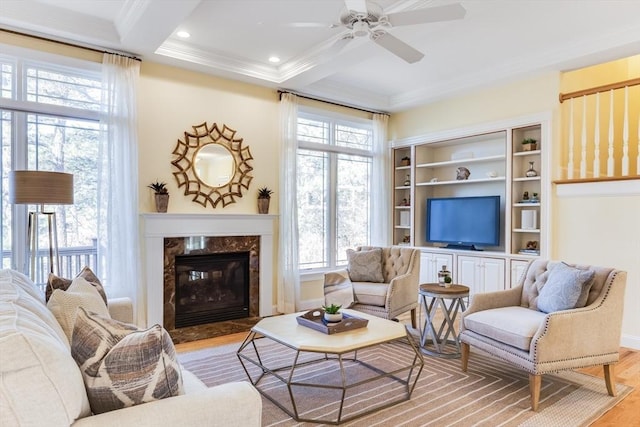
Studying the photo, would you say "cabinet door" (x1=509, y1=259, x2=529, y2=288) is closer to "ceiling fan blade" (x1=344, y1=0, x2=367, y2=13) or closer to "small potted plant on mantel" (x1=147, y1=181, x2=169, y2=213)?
"ceiling fan blade" (x1=344, y1=0, x2=367, y2=13)

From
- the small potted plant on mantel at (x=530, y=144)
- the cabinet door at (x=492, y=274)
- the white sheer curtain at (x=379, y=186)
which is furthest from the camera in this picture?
the white sheer curtain at (x=379, y=186)

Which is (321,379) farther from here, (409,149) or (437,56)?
(409,149)

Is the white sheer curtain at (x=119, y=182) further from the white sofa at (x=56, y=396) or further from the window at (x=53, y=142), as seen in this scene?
the white sofa at (x=56, y=396)

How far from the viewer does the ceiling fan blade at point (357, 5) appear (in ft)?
7.97

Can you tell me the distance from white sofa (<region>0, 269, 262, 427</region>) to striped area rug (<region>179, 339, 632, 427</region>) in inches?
48.3

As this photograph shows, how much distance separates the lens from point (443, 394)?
2867mm

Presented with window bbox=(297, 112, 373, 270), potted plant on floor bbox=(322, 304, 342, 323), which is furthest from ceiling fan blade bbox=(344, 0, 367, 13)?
window bbox=(297, 112, 373, 270)

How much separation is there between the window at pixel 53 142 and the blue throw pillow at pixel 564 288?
4158mm

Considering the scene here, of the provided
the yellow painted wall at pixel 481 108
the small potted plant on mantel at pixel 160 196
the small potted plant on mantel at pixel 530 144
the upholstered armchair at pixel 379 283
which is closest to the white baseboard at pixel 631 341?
the upholstered armchair at pixel 379 283

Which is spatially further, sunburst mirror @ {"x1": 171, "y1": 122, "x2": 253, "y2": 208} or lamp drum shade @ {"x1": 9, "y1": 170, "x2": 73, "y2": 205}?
sunburst mirror @ {"x1": 171, "y1": 122, "x2": 253, "y2": 208}

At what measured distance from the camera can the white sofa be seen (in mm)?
1071

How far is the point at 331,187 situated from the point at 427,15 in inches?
138

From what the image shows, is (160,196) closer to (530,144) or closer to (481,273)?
(481,273)

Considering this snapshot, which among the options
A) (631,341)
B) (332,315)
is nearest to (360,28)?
(332,315)
